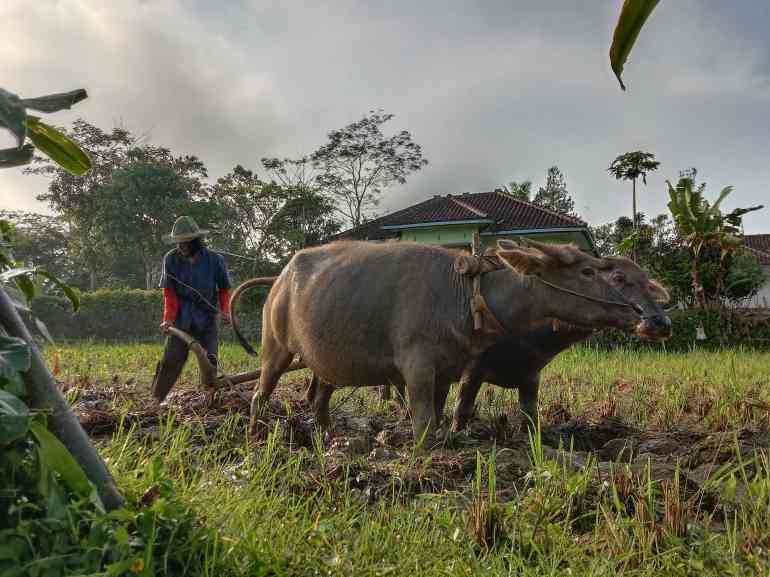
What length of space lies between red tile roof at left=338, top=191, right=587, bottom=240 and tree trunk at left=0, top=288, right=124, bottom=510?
17923 mm

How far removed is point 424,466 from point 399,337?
0.97 metres

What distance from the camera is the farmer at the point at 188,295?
554cm

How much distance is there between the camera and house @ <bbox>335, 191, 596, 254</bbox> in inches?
765

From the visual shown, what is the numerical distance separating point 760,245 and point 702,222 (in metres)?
20.2

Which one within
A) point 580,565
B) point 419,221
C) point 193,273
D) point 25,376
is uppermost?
point 419,221

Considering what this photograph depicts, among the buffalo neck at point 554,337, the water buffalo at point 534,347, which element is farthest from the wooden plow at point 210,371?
the buffalo neck at point 554,337

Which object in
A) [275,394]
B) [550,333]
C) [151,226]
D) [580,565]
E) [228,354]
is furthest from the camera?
[151,226]

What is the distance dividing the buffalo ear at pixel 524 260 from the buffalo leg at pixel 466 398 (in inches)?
34.5

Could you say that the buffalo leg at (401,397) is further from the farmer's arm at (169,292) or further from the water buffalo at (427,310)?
the farmer's arm at (169,292)

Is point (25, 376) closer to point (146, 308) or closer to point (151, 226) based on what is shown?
point (146, 308)

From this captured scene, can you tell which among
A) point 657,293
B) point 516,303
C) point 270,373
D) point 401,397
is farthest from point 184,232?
point 657,293

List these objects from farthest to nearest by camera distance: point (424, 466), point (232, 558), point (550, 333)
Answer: point (550, 333) → point (424, 466) → point (232, 558)

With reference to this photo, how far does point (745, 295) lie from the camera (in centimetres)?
2084

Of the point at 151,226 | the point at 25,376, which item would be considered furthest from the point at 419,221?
the point at 25,376
